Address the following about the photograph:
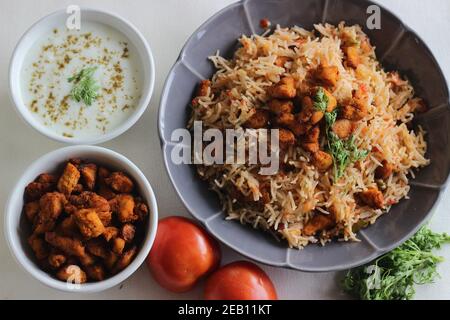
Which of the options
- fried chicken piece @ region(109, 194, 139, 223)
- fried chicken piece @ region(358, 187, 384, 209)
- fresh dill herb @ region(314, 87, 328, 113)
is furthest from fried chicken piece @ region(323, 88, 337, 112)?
fried chicken piece @ region(109, 194, 139, 223)

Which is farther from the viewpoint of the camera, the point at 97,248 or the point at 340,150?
the point at 340,150

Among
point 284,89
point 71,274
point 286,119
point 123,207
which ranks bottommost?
point 71,274

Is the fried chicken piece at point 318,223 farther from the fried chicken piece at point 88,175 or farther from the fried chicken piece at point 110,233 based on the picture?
the fried chicken piece at point 88,175

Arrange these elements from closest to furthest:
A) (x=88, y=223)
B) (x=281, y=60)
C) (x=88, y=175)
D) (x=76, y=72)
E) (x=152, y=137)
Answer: (x=88, y=223) → (x=88, y=175) → (x=281, y=60) → (x=76, y=72) → (x=152, y=137)

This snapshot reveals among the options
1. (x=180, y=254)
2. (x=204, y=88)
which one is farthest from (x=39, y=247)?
(x=204, y=88)

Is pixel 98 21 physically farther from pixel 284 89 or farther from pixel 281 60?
pixel 284 89

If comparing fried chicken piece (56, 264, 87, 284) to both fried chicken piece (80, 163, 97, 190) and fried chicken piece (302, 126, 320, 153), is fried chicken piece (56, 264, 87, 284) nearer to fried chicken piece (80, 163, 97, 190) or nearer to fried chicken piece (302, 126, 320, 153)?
fried chicken piece (80, 163, 97, 190)
